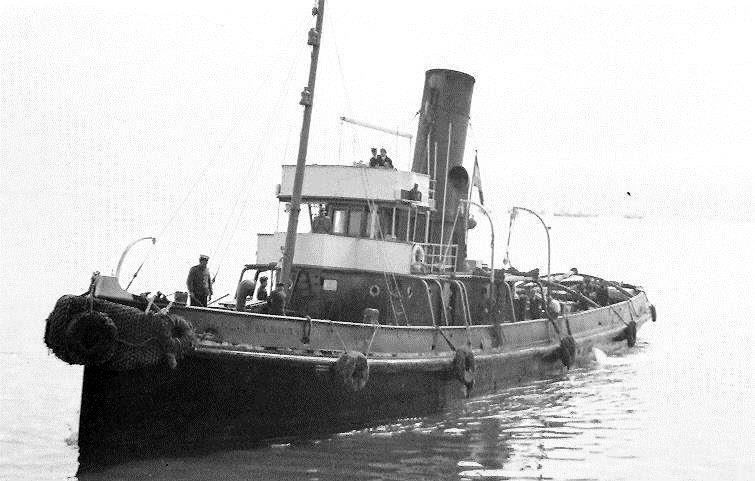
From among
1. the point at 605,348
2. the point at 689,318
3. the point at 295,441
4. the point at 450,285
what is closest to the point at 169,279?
the point at 689,318

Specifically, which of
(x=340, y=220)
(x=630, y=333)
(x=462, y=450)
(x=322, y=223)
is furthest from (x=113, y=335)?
(x=630, y=333)

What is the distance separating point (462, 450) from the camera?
50.5 ft

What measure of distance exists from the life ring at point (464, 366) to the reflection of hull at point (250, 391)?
0.43m

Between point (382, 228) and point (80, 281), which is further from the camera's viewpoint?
point (80, 281)

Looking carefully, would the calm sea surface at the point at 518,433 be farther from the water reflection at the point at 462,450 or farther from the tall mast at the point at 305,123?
the tall mast at the point at 305,123

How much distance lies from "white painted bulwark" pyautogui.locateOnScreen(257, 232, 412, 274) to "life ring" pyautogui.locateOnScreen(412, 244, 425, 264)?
267mm

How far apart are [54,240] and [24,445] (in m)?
87.6

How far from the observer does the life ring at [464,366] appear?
672 inches

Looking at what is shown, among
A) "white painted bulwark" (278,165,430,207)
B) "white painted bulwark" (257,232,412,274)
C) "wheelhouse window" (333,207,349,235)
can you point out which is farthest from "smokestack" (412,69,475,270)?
"white painted bulwark" (257,232,412,274)

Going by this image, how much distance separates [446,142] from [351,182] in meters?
4.29

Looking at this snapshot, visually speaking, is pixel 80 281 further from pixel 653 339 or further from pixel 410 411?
pixel 410 411

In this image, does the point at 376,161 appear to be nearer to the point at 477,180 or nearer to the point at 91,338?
the point at 477,180

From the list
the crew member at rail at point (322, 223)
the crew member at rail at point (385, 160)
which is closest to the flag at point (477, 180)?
the crew member at rail at point (385, 160)

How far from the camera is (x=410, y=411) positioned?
53.5 feet
